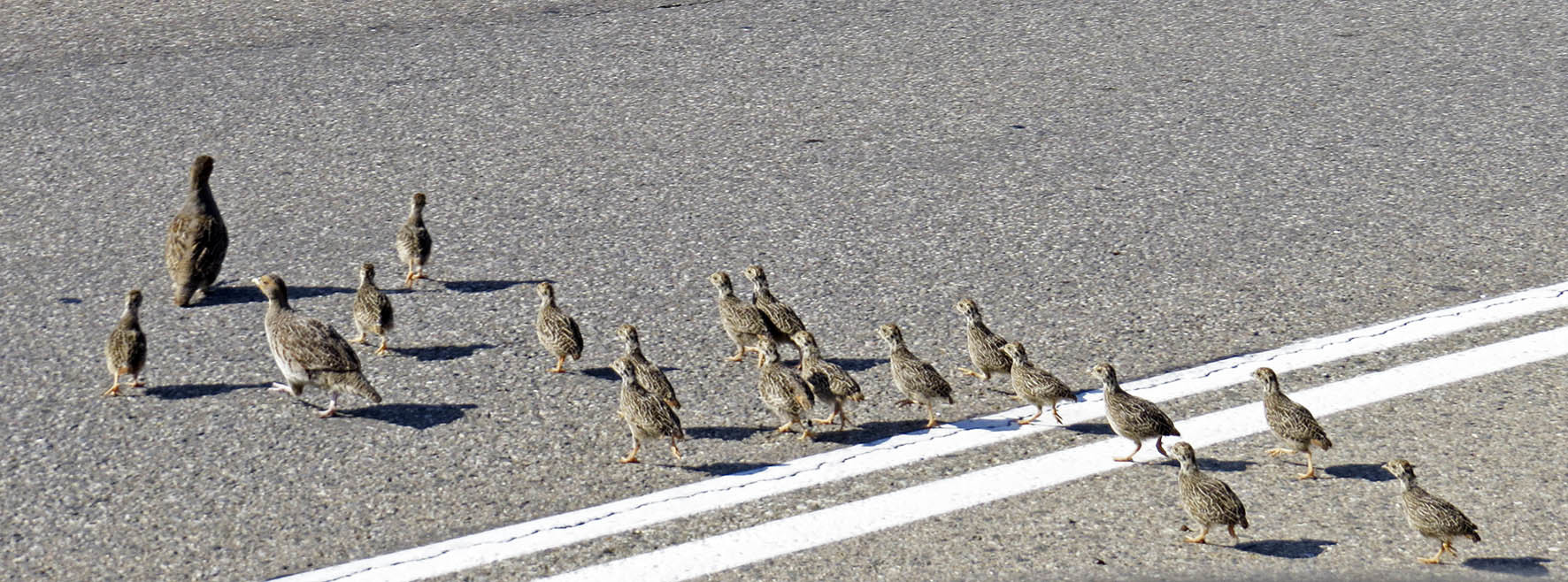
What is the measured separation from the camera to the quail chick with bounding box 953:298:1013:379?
623cm

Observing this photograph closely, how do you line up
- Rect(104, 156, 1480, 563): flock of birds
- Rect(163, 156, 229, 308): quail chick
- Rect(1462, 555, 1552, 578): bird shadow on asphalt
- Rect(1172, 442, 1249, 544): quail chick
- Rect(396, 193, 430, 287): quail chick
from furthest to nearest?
Rect(396, 193, 430, 287): quail chick < Rect(163, 156, 229, 308): quail chick < Rect(104, 156, 1480, 563): flock of birds < Rect(1172, 442, 1249, 544): quail chick < Rect(1462, 555, 1552, 578): bird shadow on asphalt

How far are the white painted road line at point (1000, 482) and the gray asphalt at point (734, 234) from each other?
9 cm

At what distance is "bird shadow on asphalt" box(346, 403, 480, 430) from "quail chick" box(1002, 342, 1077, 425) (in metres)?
2.06

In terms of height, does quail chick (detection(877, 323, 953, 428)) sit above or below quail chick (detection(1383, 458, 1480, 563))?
above

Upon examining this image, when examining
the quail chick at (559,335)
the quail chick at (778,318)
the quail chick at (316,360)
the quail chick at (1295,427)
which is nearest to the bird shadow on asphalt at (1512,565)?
the quail chick at (1295,427)

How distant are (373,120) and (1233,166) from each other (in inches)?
198

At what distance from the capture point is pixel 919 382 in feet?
19.5

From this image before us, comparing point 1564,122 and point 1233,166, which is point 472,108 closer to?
point 1233,166

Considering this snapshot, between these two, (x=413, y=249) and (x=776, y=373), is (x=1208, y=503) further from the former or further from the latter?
(x=413, y=249)

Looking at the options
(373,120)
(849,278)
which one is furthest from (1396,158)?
(373,120)

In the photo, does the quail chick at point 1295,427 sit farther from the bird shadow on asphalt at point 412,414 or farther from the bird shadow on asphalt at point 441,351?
the bird shadow on asphalt at point 441,351

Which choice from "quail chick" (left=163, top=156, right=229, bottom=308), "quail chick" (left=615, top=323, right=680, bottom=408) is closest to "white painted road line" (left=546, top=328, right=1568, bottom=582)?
"quail chick" (left=615, top=323, right=680, bottom=408)

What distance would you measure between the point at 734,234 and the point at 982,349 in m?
2.04

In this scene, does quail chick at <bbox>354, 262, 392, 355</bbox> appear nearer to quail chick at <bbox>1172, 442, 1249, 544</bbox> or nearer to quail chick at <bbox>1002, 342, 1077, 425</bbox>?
quail chick at <bbox>1002, 342, 1077, 425</bbox>
